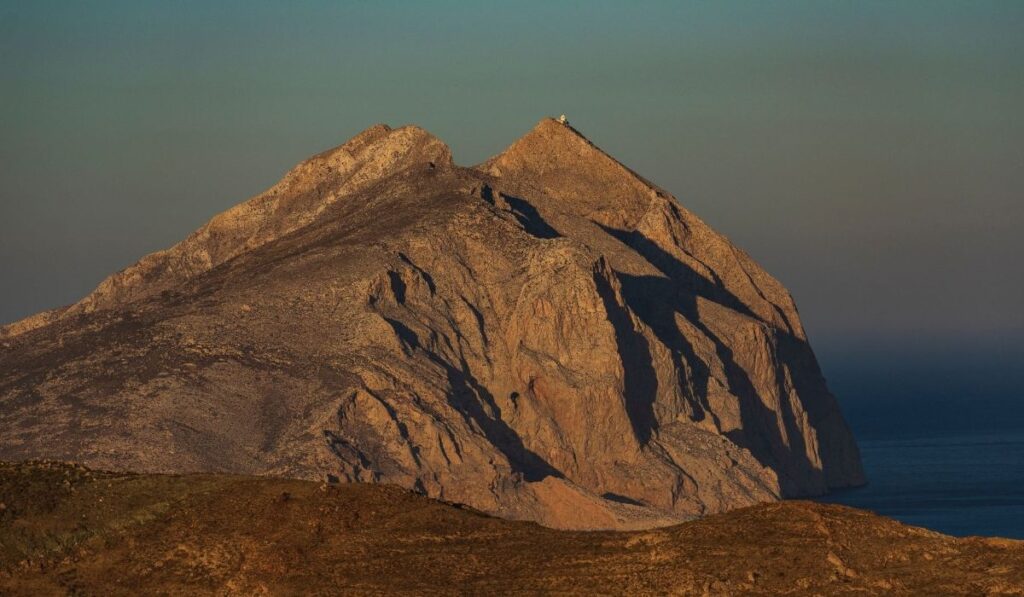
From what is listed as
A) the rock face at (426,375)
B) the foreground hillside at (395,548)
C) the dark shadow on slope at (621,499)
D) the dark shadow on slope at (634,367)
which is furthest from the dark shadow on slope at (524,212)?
the foreground hillside at (395,548)

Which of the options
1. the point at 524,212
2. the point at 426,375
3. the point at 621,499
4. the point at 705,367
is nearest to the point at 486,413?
the point at 426,375

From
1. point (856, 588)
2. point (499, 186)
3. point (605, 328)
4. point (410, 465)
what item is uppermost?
point (499, 186)

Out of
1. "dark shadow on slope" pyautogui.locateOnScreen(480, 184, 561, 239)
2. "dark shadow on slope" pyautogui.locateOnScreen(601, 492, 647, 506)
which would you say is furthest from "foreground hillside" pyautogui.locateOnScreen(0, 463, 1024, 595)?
"dark shadow on slope" pyautogui.locateOnScreen(480, 184, 561, 239)

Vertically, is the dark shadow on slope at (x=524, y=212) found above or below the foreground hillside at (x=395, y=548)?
above

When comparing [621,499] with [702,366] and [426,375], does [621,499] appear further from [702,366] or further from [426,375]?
[702,366]

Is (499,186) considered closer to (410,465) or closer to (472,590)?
(410,465)

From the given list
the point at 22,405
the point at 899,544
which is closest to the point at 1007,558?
the point at 899,544

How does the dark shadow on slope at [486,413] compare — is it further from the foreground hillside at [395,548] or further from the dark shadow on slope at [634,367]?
the foreground hillside at [395,548]
